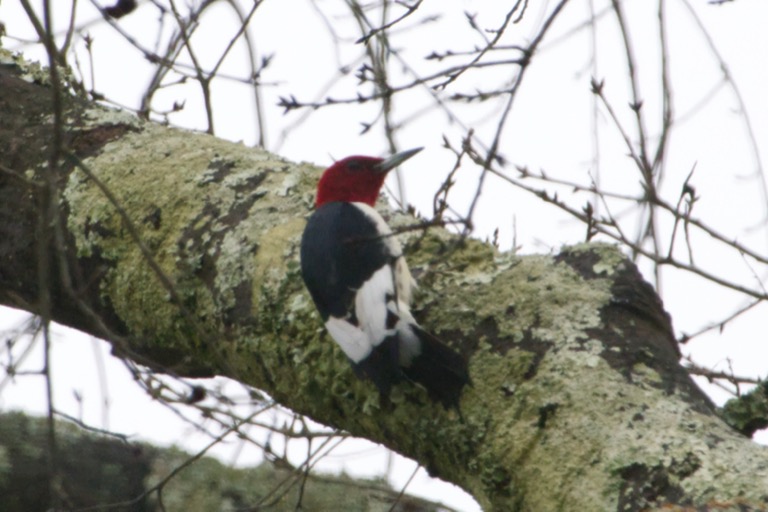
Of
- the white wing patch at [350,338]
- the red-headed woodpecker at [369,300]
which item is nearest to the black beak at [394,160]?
the red-headed woodpecker at [369,300]

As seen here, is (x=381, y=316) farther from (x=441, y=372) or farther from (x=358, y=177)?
(x=358, y=177)

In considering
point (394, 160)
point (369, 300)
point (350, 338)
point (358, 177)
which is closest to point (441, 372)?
point (350, 338)

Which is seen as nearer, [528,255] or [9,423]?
[528,255]

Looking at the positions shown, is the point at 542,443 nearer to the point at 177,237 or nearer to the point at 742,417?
the point at 742,417

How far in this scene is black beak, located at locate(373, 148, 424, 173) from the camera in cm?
332

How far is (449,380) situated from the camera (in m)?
2.12

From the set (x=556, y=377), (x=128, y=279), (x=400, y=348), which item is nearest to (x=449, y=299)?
(x=400, y=348)

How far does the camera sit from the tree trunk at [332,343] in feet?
5.84

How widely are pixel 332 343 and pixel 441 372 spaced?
405mm

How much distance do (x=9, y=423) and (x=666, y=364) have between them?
11.3 ft

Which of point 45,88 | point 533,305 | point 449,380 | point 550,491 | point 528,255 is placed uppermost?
point 45,88

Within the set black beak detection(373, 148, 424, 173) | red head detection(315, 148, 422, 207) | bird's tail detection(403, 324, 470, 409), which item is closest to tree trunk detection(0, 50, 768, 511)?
bird's tail detection(403, 324, 470, 409)

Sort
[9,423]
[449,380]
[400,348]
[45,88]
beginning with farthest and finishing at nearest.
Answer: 1. [9,423]
2. [45,88]
3. [400,348]
4. [449,380]

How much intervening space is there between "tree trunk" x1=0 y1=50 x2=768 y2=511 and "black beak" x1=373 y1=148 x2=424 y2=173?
1.49ft
